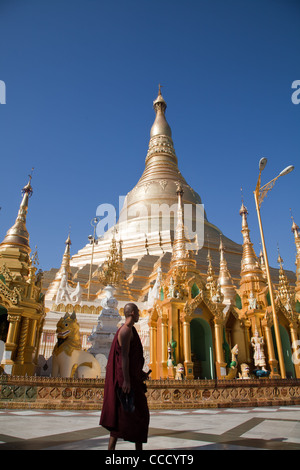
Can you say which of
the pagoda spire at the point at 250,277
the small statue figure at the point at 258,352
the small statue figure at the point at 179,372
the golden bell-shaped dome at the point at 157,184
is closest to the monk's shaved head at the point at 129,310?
the small statue figure at the point at 179,372

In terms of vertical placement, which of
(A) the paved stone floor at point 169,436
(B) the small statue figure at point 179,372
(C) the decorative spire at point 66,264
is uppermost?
(C) the decorative spire at point 66,264

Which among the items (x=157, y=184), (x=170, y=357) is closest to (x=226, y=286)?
(x=170, y=357)

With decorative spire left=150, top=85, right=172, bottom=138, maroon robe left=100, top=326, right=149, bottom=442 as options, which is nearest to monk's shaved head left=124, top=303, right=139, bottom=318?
maroon robe left=100, top=326, right=149, bottom=442

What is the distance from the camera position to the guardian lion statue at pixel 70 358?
32.3ft

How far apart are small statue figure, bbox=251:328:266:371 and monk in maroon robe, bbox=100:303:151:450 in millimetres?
13549

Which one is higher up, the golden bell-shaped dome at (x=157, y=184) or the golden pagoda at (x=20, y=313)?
the golden bell-shaped dome at (x=157, y=184)

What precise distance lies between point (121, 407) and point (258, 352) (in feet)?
45.5

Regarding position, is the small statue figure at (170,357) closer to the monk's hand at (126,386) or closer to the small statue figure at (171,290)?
the small statue figure at (171,290)

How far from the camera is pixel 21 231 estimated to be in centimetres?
1625

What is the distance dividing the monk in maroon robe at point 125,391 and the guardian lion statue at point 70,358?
7491 millimetres

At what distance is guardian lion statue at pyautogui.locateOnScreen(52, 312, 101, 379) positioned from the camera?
9.85m

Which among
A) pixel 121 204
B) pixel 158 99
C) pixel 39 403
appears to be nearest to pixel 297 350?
pixel 39 403

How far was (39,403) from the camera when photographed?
7.71 metres
